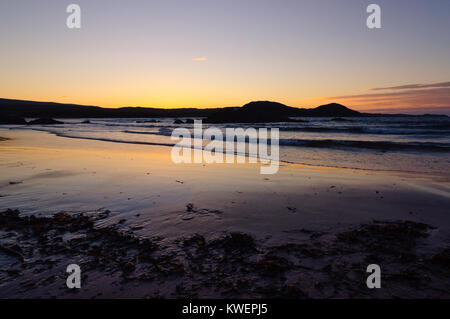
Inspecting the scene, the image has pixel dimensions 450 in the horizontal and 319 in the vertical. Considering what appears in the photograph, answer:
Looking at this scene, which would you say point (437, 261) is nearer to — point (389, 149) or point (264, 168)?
point (264, 168)

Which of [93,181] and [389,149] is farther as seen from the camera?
[389,149]

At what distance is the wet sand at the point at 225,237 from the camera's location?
312 cm

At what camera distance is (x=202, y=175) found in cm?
911

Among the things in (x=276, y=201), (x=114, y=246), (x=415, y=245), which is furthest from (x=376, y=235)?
(x=114, y=246)

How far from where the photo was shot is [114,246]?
13.1ft

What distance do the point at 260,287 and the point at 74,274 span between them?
2253 millimetres

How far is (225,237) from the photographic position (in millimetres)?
4293

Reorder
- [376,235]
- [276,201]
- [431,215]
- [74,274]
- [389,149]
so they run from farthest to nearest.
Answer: [389,149] < [276,201] < [431,215] < [376,235] < [74,274]

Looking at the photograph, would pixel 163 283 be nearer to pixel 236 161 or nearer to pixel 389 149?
pixel 236 161

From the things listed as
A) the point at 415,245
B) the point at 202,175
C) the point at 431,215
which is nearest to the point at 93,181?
the point at 202,175

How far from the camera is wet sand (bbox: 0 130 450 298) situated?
3123mm

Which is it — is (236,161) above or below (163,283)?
above

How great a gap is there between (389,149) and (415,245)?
1473 centimetres

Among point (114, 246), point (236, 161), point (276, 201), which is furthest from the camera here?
point (236, 161)
